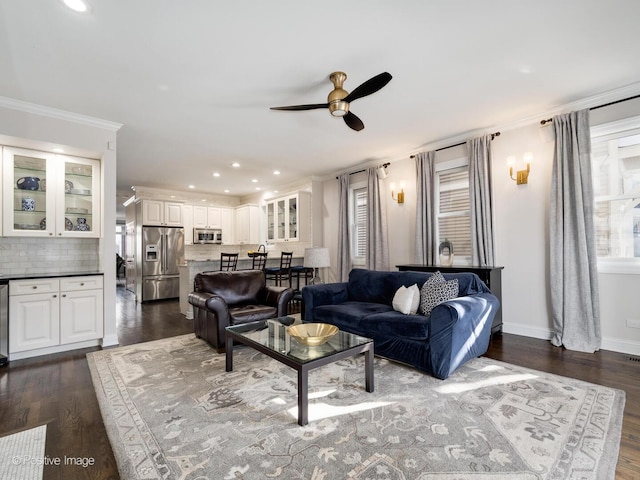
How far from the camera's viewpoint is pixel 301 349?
232cm

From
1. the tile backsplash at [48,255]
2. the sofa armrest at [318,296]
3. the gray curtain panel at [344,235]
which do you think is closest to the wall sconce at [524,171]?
the sofa armrest at [318,296]

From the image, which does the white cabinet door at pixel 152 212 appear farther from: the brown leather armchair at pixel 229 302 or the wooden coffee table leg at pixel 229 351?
the wooden coffee table leg at pixel 229 351

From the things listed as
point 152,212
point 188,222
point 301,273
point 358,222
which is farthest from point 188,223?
point 358,222

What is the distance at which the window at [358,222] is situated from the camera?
614cm

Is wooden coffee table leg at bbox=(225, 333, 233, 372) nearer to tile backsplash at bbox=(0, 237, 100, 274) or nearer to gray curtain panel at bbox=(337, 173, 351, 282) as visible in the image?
tile backsplash at bbox=(0, 237, 100, 274)

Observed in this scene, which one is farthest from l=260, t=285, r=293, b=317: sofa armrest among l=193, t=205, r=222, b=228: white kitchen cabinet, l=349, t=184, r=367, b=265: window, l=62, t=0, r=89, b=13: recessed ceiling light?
l=193, t=205, r=222, b=228: white kitchen cabinet

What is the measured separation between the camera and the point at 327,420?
2.04m

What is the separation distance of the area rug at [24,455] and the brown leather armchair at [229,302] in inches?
63.1

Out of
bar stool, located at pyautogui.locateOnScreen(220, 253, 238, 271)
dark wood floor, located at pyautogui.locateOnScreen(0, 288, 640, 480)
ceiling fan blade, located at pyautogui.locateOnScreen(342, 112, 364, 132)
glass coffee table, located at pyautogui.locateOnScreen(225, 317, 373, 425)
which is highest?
ceiling fan blade, located at pyautogui.locateOnScreen(342, 112, 364, 132)

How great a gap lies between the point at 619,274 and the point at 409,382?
2.73m

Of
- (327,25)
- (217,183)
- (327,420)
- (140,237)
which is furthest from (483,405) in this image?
(140,237)

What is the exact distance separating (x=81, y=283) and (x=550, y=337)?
5684mm

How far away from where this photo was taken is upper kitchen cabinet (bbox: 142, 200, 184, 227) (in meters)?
7.28

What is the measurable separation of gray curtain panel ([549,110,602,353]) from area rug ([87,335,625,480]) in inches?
45.1
